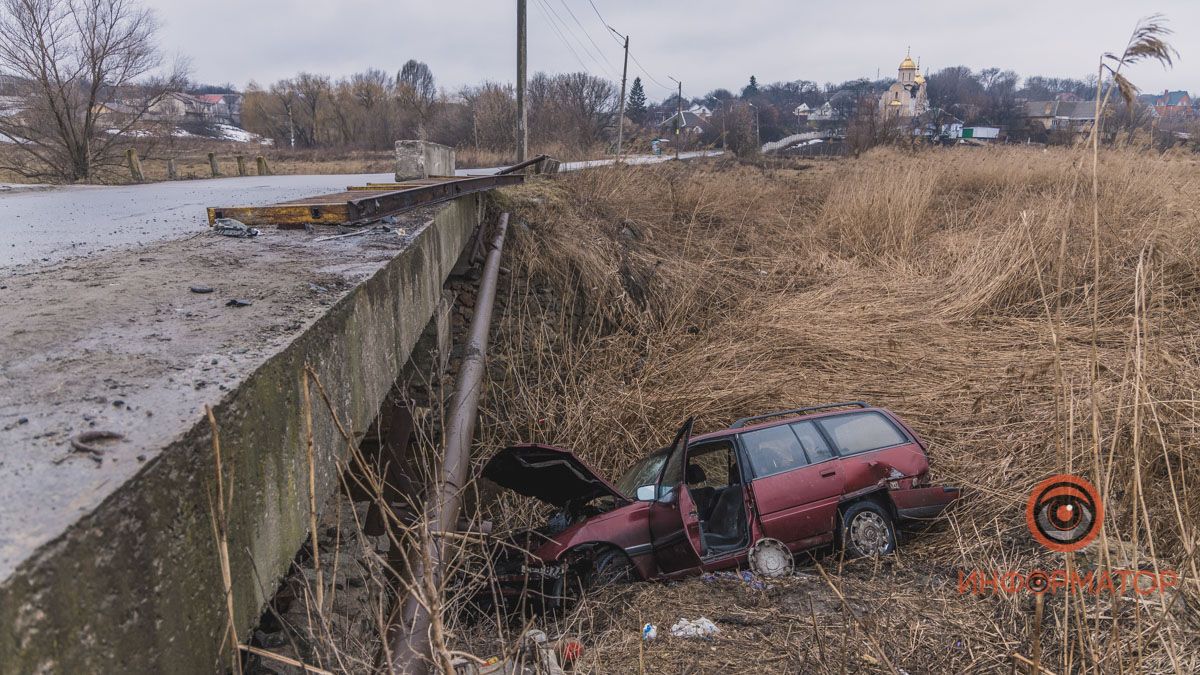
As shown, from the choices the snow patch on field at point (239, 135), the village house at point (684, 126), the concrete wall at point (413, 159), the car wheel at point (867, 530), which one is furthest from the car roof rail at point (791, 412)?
the snow patch on field at point (239, 135)

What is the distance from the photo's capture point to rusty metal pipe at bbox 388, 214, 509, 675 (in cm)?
213

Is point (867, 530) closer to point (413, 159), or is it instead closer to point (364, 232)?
point (364, 232)

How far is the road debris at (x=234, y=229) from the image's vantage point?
3.96 metres

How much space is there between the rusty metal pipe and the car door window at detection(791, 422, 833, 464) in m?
2.24

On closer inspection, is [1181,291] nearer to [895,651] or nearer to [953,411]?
[953,411]

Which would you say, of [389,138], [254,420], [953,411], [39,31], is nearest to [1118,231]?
[953,411]

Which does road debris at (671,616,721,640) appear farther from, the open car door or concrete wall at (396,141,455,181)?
concrete wall at (396,141,455,181)

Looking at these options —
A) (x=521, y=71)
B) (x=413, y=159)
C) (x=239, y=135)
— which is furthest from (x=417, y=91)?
(x=413, y=159)

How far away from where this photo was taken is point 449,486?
3.36 meters

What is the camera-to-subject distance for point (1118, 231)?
985cm

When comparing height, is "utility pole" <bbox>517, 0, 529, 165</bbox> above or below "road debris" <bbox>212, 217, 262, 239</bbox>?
above

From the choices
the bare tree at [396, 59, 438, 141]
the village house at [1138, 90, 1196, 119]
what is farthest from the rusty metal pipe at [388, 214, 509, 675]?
the bare tree at [396, 59, 438, 141]

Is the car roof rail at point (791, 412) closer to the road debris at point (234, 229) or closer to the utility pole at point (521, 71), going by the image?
the road debris at point (234, 229)

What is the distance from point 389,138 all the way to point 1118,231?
181 feet
